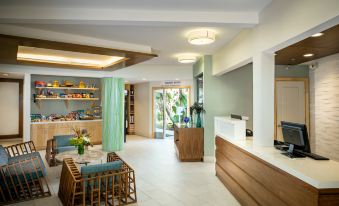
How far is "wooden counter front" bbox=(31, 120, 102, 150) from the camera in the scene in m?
7.41

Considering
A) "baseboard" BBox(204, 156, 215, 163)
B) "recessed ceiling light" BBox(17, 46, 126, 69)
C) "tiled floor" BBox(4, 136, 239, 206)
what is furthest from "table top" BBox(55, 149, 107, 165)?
"baseboard" BBox(204, 156, 215, 163)

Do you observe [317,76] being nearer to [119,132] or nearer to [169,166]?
[169,166]

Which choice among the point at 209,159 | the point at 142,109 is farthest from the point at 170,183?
the point at 142,109

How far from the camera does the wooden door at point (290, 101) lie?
5.79 meters

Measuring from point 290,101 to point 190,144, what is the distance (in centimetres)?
283

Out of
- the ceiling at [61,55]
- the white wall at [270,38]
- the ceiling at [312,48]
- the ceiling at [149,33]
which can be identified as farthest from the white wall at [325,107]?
the ceiling at [61,55]

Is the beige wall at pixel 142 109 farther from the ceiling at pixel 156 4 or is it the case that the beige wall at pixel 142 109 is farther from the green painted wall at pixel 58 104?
the ceiling at pixel 156 4

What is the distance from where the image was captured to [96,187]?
3398 millimetres

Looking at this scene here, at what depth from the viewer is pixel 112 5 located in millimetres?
3018

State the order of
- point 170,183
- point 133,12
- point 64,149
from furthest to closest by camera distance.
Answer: point 64,149, point 170,183, point 133,12

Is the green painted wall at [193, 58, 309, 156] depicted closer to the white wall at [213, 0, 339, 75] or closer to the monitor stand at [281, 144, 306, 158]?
the white wall at [213, 0, 339, 75]

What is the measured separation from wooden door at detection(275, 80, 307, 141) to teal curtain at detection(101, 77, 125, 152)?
15.6 feet

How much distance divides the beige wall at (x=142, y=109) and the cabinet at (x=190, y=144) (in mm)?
4075

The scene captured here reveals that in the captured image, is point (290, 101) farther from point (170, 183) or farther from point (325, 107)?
point (170, 183)
